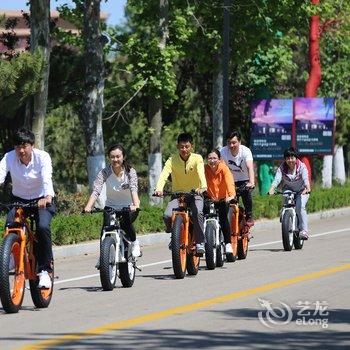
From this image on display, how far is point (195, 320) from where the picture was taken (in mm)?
12641

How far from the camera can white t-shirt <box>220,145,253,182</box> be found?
2112cm

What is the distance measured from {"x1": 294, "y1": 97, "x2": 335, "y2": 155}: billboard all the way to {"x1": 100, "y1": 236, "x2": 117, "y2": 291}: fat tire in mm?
23996

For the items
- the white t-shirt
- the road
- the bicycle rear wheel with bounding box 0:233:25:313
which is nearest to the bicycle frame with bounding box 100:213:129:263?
the road

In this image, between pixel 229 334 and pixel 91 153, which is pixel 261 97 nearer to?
pixel 91 153

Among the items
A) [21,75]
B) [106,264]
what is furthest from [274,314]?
[21,75]

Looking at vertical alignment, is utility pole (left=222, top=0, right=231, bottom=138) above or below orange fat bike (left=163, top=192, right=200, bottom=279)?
above

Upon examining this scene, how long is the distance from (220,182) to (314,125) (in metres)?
20.4

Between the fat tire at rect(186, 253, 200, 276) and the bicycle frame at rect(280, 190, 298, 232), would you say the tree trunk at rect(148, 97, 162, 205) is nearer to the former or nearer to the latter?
the bicycle frame at rect(280, 190, 298, 232)

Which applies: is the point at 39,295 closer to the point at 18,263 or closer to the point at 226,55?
the point at 18,263

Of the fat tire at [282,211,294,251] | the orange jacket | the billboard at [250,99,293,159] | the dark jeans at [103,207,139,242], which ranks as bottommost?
the fat tire at [282,211,294,251]

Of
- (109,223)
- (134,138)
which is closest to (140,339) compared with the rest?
(109,223)

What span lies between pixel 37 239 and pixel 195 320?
2.28 meters

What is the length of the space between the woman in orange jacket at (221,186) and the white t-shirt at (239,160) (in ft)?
5.13

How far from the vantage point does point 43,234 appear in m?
14.1
